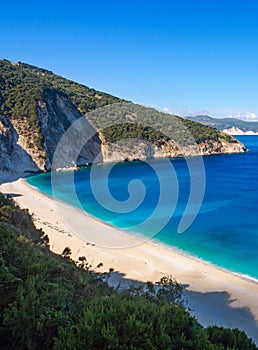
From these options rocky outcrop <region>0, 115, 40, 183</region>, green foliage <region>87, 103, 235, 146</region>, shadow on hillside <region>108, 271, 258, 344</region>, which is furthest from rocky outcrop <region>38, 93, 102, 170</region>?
shadow on hillside <region>108, 271, 258, 344</region>

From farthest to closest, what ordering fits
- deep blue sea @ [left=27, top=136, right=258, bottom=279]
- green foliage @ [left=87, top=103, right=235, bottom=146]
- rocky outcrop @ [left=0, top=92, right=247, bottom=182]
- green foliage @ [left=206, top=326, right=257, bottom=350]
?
green foliage @ [left=87, top=103, right=235, bottom=146], rocky outcrop @ [left=0, top=92, right=247, bottom=182], deep blue sea @ [left=27, top=136, right=258, bottom=279], green foliage @ [left=206, top=326, right=257, bottom=350]

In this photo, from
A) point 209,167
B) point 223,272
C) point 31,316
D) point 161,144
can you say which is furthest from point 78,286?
point 161,144

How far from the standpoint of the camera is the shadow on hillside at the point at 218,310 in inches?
490

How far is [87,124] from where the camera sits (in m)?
78.1

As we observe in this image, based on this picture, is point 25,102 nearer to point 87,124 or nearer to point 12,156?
point 12,156

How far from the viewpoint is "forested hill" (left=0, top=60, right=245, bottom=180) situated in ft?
187

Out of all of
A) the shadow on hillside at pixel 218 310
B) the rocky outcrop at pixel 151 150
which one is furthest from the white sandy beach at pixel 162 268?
the rocky outcrop at pixel 151 150

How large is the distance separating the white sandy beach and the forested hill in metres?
29.7

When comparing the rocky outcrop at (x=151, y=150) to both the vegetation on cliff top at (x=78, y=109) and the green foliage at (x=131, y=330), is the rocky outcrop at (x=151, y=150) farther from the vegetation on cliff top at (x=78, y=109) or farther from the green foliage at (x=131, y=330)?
the green foliage at (x=131, y=330)

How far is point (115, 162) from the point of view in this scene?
244ft

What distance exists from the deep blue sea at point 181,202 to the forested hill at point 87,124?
655 cm

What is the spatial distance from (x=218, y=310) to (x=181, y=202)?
2287 centimetres

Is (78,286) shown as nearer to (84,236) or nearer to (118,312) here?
(118,312)

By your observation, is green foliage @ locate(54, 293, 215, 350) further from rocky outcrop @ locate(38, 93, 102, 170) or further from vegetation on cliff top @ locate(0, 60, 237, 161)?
vegetation on cliff top @ locate(0, 60, 237, 161)
